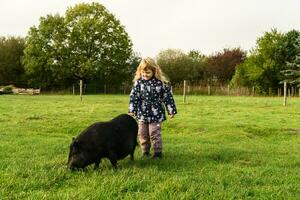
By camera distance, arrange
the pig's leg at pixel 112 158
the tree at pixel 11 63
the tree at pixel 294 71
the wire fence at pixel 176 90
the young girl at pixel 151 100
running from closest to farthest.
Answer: the pig's leg at pixel 112 158
the young girl at pixel 151 100
the tree at pixel 294 71
the wire fence at pixel 176 90
the tree at pixel 11 63

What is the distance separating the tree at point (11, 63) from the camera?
5984cm

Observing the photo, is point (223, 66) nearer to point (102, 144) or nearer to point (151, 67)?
point (151, 67)

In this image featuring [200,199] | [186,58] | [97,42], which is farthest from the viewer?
[186,58]

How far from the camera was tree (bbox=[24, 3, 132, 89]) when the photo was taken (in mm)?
58312

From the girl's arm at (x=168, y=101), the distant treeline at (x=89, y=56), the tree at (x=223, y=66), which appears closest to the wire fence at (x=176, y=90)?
the distant treeline at (x=89, y=56)

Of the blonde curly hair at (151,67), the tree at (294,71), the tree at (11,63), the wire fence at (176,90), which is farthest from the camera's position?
the tree at (11,63)

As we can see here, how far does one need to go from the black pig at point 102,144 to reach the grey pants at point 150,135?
0.64 metres

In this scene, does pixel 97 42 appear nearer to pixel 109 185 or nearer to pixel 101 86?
pixel 101 86

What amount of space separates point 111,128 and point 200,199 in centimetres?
257

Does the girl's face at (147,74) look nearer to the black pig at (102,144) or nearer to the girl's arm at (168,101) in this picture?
the girl's arm at (168,101)

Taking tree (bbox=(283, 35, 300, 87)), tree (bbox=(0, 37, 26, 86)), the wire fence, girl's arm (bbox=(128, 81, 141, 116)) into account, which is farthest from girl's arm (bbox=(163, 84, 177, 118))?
tree (bbox=(0, 37, 26, 86))

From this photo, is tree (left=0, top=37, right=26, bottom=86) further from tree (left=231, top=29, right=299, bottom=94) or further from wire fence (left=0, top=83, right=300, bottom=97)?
tree (left=231, top=29, right=299, bottom=94)

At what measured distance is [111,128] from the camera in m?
7.39

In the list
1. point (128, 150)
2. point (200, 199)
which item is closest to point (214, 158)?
point (128, 150)
